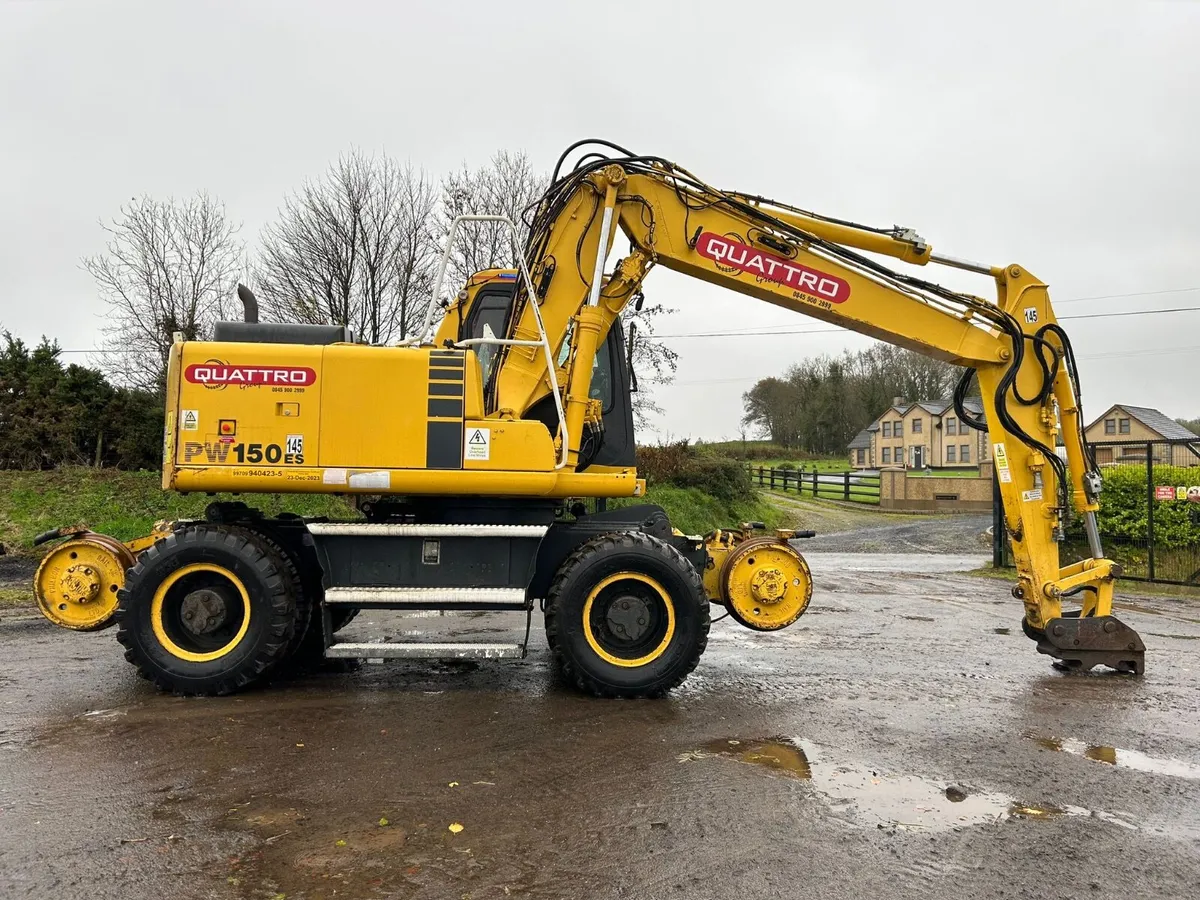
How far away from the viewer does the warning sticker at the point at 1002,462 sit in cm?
A: 647

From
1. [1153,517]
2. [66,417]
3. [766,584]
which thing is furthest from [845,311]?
[66,417]

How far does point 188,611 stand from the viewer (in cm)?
565

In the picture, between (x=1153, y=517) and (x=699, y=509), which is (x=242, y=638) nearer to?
(x=1153, y=517)

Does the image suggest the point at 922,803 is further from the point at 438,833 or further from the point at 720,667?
the point at 720,667

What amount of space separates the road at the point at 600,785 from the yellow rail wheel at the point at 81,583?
51 cm

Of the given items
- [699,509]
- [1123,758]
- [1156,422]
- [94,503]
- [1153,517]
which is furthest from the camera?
[1156,422]

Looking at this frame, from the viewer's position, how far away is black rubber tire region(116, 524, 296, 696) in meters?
5.54

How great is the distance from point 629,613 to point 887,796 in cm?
214

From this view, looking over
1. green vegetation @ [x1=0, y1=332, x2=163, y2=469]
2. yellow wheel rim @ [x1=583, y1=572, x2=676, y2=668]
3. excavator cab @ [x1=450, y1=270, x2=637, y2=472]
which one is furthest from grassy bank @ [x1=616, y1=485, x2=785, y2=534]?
yellow wheel rim @ [x1=583, y1=572, x2=676, y2=668]

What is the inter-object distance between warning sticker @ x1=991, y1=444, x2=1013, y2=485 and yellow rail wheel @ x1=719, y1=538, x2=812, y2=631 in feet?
6.11

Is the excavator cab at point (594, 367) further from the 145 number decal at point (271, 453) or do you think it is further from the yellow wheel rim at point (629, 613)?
the 145 number decal at point (271, 453)

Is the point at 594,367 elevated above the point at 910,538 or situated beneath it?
elevated above

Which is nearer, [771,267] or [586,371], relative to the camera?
[586,371]

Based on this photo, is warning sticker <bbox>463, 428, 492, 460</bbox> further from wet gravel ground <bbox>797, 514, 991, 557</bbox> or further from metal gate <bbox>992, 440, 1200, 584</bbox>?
wet gravel ground <bbox>797, 514, 991, 557</bbox>
